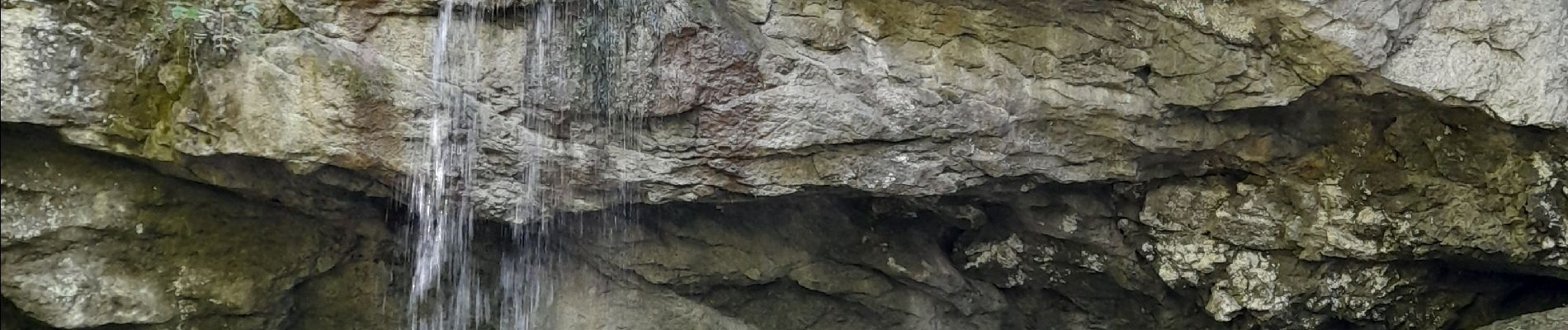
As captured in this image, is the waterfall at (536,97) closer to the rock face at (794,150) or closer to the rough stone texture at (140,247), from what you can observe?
the rock face at (794,150)

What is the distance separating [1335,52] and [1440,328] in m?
1.60

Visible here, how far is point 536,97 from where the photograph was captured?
4.43 metres

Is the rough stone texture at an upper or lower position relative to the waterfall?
lower

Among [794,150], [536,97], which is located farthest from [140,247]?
[794,150]

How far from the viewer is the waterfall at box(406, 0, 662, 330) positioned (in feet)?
14.2

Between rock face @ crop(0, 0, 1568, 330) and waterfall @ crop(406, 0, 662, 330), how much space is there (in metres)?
0.02

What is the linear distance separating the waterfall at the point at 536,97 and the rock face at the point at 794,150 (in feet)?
0.05

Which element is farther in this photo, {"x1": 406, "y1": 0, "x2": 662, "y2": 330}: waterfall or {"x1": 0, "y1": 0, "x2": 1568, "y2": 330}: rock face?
{"x1": 406, "y1": 0, "x2": 662, "y2": 330}: waterfall

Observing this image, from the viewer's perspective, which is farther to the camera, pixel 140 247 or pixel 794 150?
Result: pixel 794 150

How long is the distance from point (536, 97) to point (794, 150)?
985 mm

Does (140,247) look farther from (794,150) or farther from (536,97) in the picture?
(794,150)

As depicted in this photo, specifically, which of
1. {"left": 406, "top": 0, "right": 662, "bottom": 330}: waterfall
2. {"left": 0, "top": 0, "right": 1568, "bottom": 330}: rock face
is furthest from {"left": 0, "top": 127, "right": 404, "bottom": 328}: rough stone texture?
{"left": 406, "top": 0, "right": 662, "bottom": 330}: waterfall

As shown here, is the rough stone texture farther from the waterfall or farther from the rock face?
the waterfall

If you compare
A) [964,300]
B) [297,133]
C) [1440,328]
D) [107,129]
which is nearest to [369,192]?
[297,133]
